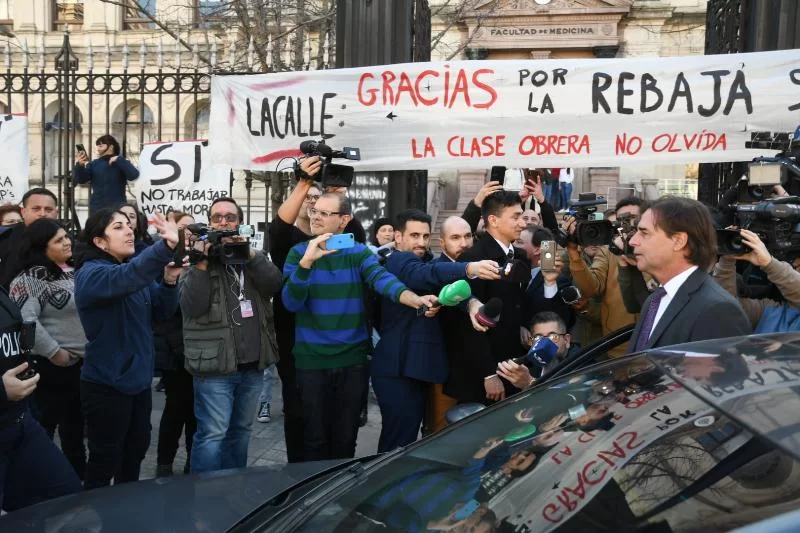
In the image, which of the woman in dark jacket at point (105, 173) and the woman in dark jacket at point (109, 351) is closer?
the woman in dark jacket at point (109, 351)

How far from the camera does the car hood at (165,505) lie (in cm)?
241

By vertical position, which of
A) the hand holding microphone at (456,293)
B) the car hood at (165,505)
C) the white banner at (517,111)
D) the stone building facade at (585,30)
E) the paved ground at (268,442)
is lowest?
the paved ground at (268,442)

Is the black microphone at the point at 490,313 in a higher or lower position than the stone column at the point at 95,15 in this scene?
lower

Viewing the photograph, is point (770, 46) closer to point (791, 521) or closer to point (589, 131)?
point (589, 131)

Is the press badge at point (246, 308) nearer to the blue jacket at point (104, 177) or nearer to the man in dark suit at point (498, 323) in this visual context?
the man in dark suit at point (498, 323)

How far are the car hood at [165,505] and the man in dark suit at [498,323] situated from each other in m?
1.71

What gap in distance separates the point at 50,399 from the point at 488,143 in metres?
A: 3.36

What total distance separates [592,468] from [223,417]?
9.82ft

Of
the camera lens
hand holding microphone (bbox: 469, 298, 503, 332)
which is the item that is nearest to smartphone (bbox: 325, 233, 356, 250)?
hand holding microphone (bbox: 469, 298, 503, 332)

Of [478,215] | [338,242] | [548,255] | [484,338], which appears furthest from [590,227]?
[478,215]

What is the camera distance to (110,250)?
412 centimetres

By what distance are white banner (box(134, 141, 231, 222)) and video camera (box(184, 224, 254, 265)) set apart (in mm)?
3332

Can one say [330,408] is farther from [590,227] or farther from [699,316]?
[699,316]

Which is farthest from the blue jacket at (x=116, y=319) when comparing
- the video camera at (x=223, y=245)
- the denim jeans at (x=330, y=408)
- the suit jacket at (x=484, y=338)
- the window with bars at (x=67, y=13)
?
the window with bars at (x=67, y=13)
